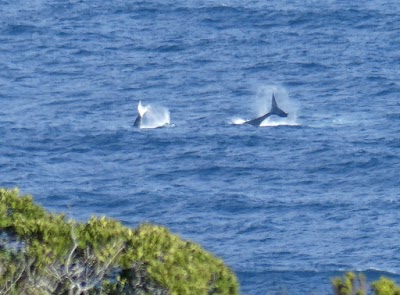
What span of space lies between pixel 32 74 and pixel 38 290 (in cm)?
7787

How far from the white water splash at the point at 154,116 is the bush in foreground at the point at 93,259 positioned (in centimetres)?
6006

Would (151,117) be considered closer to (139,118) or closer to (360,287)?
(139,118)

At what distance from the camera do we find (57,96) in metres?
84.0

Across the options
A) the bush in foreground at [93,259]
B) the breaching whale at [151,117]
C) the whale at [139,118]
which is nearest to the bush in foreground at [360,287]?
the bush in foreground at [93,259]

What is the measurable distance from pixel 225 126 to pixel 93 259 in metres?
60.9

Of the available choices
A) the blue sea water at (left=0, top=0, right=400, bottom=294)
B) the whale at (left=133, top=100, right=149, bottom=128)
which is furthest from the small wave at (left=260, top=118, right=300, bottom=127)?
the whale at (left=133, top=100, right=149, bottom=128)

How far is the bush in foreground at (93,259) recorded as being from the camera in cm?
1354

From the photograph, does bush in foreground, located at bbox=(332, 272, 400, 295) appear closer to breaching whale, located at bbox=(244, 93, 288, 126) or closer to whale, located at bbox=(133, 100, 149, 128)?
breaching whale, located at bbox=(244, 93, 288, 126)

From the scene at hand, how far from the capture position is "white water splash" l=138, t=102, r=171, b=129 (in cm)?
7569

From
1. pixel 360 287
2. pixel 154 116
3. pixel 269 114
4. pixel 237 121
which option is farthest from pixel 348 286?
pixel 154 116

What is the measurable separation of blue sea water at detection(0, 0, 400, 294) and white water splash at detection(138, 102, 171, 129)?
755 mm

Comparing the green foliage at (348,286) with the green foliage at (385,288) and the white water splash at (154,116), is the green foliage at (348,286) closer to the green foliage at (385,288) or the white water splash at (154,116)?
the green foliage at (385,288)

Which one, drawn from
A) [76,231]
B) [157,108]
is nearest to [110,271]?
[76,231]

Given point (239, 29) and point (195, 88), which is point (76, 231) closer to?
point (195, 88)
